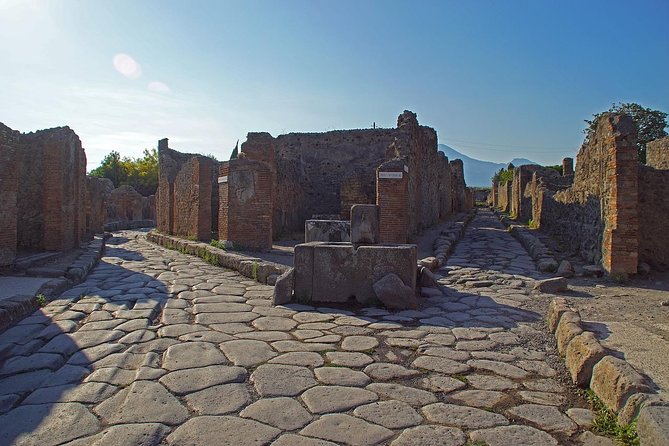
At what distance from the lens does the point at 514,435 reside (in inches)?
96.3

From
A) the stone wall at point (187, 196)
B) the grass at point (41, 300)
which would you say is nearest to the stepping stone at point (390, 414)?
the grass at point (41, 300)

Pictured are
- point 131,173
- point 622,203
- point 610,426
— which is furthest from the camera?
point 131,173

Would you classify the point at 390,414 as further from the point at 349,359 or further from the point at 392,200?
the point at 392,200

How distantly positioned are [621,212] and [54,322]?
7.86m

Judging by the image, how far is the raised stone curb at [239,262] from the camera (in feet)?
23.6

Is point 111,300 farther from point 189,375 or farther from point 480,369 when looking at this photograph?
point 480,369

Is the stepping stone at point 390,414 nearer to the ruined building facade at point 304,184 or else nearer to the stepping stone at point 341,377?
the stepping stone at point 341,377

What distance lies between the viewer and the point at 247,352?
12.6ft

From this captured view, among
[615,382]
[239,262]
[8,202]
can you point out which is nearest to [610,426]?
[615,382]

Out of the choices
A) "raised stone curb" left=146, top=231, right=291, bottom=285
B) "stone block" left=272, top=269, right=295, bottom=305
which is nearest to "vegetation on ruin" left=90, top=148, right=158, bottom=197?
"raised stone curb" left=146, top=231, right=291, bottom=285

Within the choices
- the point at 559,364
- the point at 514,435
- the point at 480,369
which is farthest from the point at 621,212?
the point at 514,435

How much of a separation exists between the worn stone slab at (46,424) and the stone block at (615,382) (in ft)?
9.11

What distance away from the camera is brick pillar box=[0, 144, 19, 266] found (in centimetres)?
810

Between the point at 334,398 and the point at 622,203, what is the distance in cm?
660
